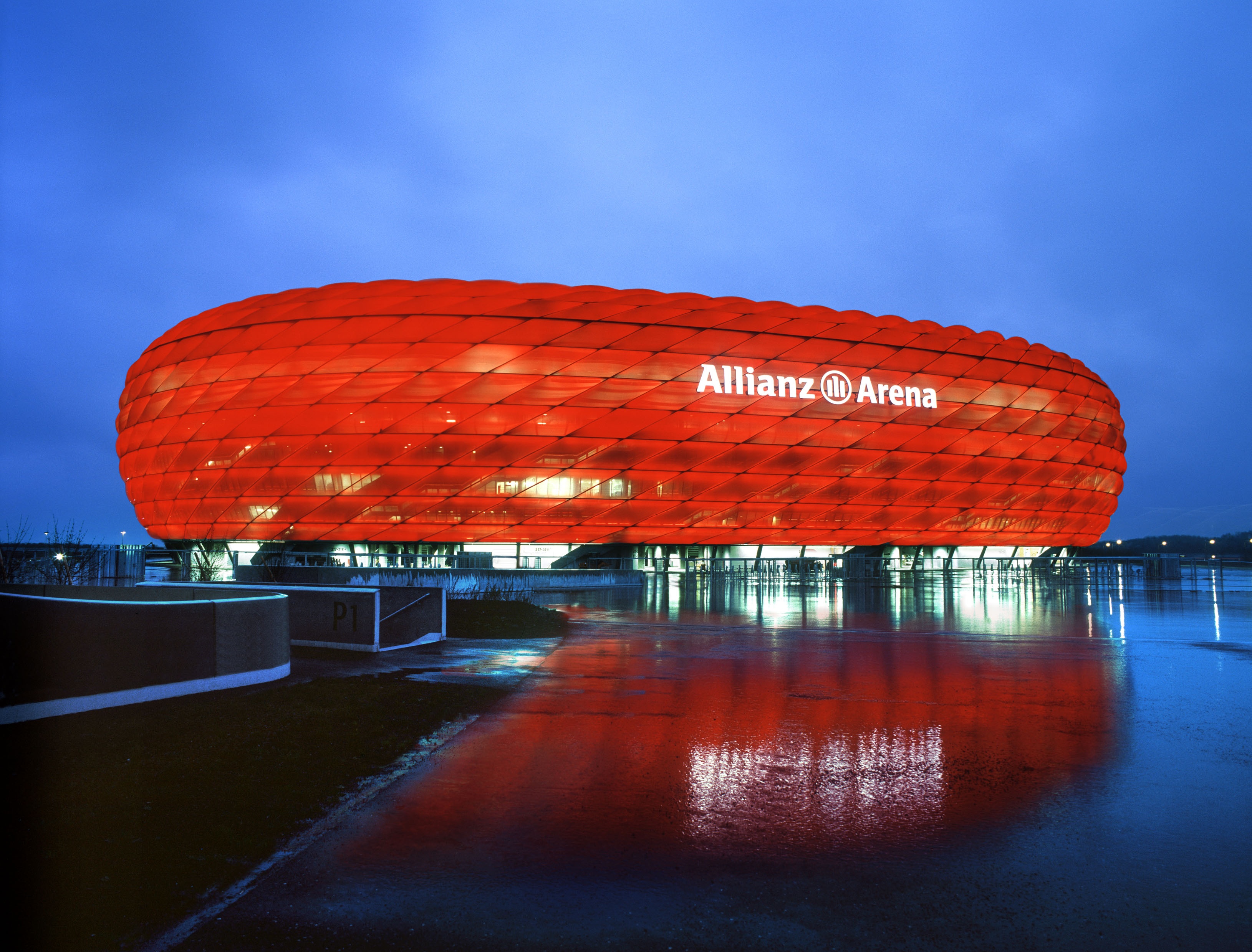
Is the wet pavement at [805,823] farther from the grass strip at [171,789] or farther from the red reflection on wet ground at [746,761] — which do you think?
the grass strip at [171,789]

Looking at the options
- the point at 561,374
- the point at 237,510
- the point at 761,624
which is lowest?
the point at 761,624

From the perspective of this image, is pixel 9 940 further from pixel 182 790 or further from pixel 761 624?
pixel 761 624

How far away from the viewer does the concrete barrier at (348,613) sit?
1198 cm

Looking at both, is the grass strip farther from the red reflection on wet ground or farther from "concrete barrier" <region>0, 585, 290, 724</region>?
the red reflection on wet ground

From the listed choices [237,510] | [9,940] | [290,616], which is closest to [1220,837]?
[9,940]

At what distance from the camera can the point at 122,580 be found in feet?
80.7

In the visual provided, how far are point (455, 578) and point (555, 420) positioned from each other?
11808mm

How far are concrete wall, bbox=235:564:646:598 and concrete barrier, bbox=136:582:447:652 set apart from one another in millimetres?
13547

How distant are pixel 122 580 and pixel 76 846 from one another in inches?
934

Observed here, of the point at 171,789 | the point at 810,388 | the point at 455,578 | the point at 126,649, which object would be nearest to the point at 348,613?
the point at 126,649

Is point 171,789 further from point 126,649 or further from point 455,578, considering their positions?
point 455,578

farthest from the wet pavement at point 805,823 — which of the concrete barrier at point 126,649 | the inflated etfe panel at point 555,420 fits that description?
the inflated etfe panel at point 555,420

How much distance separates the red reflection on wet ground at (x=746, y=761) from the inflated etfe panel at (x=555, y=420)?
2979 cm

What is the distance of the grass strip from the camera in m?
3.53
